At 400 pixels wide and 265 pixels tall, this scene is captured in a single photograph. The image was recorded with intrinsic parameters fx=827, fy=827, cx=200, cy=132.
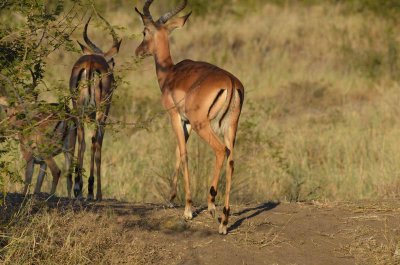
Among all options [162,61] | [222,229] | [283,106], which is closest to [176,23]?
[162,61]

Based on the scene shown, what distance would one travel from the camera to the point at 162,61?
7.82 m

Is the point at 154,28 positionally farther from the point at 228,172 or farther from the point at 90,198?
the point at 228,172

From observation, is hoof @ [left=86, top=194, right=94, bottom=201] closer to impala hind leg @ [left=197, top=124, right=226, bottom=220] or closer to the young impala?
the young impala

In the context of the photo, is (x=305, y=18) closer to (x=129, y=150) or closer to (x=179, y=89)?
(x=129, y=150)

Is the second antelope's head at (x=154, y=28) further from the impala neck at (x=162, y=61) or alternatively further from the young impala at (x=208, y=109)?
the young impala at (x=208, y=109)

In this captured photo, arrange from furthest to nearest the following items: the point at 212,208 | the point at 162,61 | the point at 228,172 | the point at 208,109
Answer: the point at 162,61, the point at 212,208, the point at 208,109, the point at 228,172

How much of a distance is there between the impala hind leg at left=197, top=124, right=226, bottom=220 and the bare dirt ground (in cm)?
19

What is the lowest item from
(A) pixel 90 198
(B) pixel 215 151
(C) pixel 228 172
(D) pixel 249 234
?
(A) pixel 90 198

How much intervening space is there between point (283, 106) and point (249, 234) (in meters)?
8.31

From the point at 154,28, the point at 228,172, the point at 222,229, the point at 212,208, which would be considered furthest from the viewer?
the point at 154,28

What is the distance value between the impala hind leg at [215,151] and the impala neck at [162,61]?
1.13 meters

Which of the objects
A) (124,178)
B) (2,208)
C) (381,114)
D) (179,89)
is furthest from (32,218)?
(381,114)

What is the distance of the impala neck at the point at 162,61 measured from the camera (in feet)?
25.2

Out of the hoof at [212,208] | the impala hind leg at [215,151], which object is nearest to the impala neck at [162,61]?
the impala hind leg at [215,151]
